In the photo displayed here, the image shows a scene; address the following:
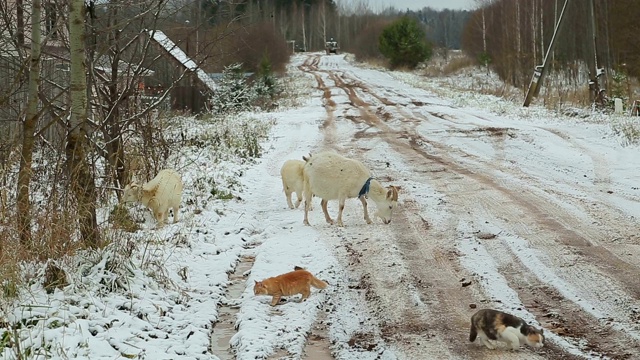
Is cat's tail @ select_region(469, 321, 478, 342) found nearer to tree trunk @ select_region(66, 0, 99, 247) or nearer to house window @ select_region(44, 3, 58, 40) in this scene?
tree trunk @ select_region(66, 0, 99, 247)

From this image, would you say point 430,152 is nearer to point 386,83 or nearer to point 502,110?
point 502,110

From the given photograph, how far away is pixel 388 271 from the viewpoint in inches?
359

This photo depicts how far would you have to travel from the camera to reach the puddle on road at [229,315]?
22.9ft

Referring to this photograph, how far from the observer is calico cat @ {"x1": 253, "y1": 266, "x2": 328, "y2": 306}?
26.4 feet

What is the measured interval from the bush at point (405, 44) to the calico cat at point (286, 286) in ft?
195

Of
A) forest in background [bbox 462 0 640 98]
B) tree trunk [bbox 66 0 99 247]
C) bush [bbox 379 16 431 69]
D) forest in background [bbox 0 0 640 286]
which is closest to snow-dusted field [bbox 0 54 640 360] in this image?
tree trunk [bbox 66 0 99 247]

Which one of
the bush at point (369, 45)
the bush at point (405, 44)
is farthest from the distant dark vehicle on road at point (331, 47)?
the bush at point (405, 44)

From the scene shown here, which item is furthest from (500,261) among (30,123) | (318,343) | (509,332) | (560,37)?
(560,37)

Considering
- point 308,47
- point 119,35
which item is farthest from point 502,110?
point 308,47

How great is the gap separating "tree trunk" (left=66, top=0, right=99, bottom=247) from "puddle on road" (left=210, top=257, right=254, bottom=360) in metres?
1.60

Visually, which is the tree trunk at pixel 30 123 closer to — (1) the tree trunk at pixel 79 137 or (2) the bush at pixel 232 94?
(1) the tree trunk at pixel 79 137

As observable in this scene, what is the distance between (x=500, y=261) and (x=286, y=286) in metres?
2.90

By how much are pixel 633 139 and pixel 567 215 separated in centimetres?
780

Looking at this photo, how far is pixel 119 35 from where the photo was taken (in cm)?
1170
